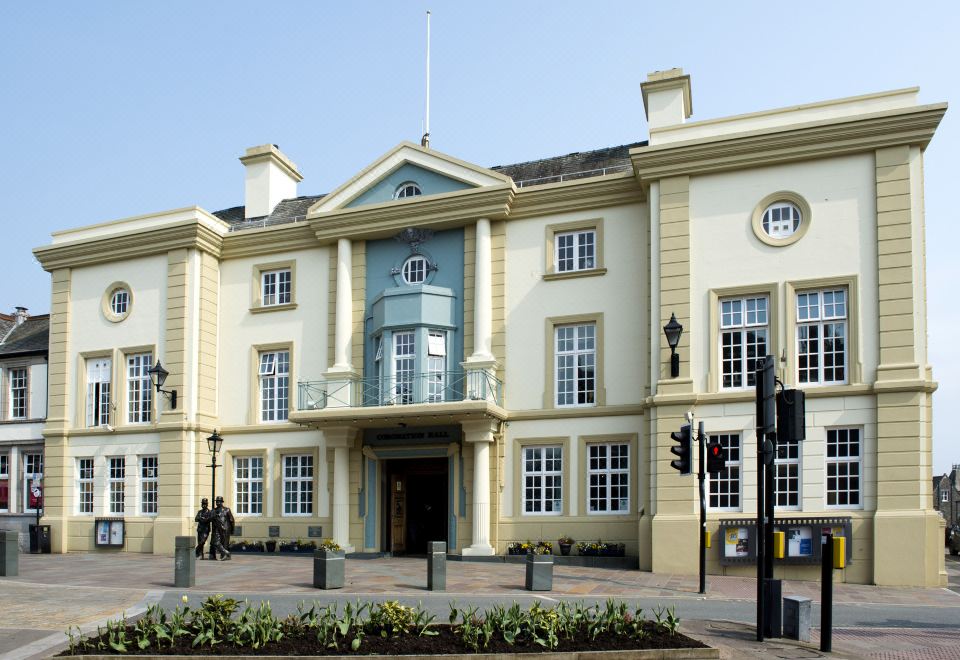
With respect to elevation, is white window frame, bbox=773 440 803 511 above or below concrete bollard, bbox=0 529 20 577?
above

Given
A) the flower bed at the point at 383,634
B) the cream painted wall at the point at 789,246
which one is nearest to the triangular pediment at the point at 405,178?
the cream painted wall at the point at 789,246

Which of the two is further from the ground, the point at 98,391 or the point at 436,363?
the point at 436,363

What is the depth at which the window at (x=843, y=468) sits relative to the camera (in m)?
20.6

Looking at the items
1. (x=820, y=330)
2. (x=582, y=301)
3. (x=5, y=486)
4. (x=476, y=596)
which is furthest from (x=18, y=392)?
(x=820, y=330)

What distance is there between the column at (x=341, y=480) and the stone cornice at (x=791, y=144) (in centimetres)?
1037

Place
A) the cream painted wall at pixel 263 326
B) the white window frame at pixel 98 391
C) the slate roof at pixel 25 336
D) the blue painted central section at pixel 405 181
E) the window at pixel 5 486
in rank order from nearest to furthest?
the blue painted central section at pixel 405 181, the cream painted wall at pixel 263 326, the white window frame at pixel 98 391, the window at pixel 5 486, the slate roof at pixel 25 336

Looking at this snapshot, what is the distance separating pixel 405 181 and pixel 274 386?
7.10 m

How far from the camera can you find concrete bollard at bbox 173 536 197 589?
1795 cm

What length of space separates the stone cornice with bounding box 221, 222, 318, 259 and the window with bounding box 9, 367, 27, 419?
9.31 m

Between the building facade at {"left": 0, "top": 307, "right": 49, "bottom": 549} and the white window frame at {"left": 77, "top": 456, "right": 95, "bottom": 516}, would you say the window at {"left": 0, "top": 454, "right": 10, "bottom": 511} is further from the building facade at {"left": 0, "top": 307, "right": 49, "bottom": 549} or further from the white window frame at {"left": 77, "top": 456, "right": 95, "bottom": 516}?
the white window frame at {"left": 77, "top": 456, "right": 95, "bottom": 516}

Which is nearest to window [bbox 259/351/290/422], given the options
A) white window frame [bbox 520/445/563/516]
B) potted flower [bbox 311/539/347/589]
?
white window frame [bbox 520/445/563/516]

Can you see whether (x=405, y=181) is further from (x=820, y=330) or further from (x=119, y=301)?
(x=820, y=330)

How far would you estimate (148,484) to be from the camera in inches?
1117

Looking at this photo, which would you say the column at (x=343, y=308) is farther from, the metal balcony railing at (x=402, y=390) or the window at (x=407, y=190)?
the window at (x=407, y=190)
